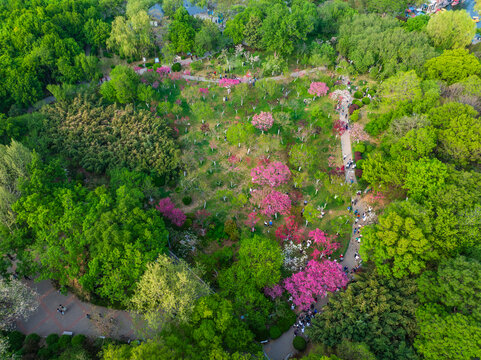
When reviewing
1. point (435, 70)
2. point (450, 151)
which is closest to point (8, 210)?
point (450, 151)

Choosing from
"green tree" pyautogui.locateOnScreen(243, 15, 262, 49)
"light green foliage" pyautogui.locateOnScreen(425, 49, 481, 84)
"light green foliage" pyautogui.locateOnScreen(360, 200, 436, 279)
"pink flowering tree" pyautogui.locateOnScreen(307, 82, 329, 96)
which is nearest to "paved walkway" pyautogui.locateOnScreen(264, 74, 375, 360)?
"pink flowering tree" pyautogui.locateOnScreen(307, 82, 329, 96)

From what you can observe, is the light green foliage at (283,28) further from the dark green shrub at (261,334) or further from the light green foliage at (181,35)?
the dark green shrub at (261,334)

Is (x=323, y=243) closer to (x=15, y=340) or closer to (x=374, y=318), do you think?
(x=374, y=318)

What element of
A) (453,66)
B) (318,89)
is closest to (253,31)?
(318,89)

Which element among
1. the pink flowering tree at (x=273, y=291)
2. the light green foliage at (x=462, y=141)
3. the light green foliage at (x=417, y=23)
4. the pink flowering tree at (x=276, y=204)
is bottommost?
the pink flowering tree at (x=273, y=291)

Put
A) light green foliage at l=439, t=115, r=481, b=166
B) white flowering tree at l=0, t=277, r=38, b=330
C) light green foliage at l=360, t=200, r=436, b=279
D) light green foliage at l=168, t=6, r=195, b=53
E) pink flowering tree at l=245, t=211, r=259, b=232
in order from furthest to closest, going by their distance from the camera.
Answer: light green foliage at l=168, t=6, r=195, b=53, pink flowering tree at l=245, t=211, r=259, b=232, light green foliage at l=439, t=115, r=481, b=166, light green foliage at l=360, t=200, r=436, b=279, white flowering tree at l=0, t=277, r=38, b=330

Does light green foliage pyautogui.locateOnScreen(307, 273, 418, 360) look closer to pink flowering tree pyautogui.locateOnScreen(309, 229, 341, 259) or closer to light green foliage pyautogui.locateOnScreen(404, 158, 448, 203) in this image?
pink flowering tree pyautogui.locateOnScreen(309, 229, 341, 259)

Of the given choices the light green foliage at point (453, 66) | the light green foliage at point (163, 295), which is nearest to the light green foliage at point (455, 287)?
the light green foliage at point (163, 295)

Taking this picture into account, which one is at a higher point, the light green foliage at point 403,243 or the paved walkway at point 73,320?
the light green foliage at point 403,243
